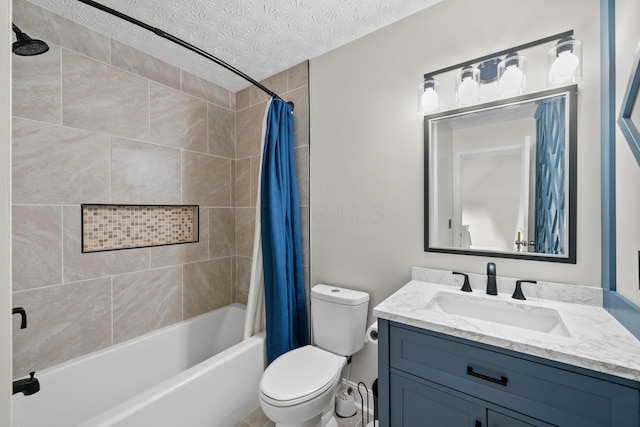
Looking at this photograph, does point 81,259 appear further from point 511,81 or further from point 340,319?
point 511,81

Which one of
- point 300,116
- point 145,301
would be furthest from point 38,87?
point 300,116

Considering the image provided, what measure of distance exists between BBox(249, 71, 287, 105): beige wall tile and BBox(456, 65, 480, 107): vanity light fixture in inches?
51.7

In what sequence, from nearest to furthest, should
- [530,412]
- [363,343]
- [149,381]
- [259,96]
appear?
[530,412]
[363,343]
[149,381]
[259,96]

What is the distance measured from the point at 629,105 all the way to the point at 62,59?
8.57 ft

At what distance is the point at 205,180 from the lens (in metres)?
2.30

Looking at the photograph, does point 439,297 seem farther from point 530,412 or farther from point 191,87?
point 191,87

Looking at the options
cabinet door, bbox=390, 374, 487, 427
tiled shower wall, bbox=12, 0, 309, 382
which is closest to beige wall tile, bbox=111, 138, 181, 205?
tiled shower wall, bbox=12, 0, 309, 382

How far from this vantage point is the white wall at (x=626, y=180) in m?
0.89

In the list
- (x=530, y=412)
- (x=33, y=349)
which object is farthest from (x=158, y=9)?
(x=530, y=412)

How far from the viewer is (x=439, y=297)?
52.8 inches

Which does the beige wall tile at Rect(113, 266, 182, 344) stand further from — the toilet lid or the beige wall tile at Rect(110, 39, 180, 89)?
the beige wall tile at Rect(110, 39, 180, 89)

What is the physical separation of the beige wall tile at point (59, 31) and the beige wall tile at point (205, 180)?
78 cm

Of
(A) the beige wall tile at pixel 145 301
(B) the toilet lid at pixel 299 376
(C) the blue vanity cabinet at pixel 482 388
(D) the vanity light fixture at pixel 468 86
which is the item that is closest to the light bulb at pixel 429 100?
(D) the vanity light fixture at pixel 468 86

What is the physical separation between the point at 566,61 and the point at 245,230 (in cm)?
230
